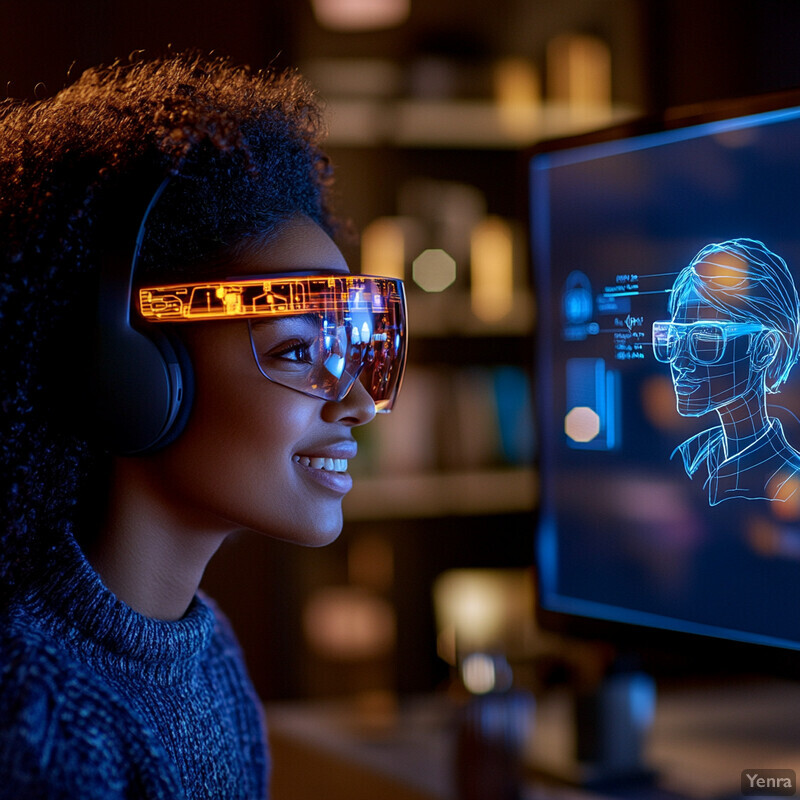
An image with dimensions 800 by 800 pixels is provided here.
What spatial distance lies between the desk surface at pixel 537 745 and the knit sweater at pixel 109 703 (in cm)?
43

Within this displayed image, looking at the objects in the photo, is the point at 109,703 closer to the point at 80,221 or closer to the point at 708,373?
the point at 80,221

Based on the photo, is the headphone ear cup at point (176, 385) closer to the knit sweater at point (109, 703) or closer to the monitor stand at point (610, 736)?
the knit sweater at point (109, 703)

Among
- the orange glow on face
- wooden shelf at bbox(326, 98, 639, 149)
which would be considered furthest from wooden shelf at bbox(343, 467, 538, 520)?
the orange glow on face

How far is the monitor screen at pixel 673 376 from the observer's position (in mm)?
832

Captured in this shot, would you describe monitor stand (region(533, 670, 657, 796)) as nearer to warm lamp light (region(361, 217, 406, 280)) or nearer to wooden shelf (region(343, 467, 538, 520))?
wooden shelf (region(343, 467, 538, 520))

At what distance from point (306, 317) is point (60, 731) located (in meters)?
0.39

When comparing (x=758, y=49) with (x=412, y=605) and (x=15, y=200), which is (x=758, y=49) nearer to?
(x=412, y=605)

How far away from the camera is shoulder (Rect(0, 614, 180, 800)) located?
0.65m

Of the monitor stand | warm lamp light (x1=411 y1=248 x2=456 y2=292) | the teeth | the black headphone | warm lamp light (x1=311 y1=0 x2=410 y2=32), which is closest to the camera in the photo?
the black headphone

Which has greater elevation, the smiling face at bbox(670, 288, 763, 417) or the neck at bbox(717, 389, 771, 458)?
→ the smiling face at bbox(670, 288, 763, 417)

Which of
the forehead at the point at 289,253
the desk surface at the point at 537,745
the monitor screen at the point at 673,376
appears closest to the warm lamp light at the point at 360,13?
the monitor screen at the point at 673,376

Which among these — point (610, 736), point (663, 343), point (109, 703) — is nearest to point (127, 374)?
point (109, 703)

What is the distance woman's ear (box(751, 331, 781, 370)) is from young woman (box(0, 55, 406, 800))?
0.33 m

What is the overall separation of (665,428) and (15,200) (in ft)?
2.11
